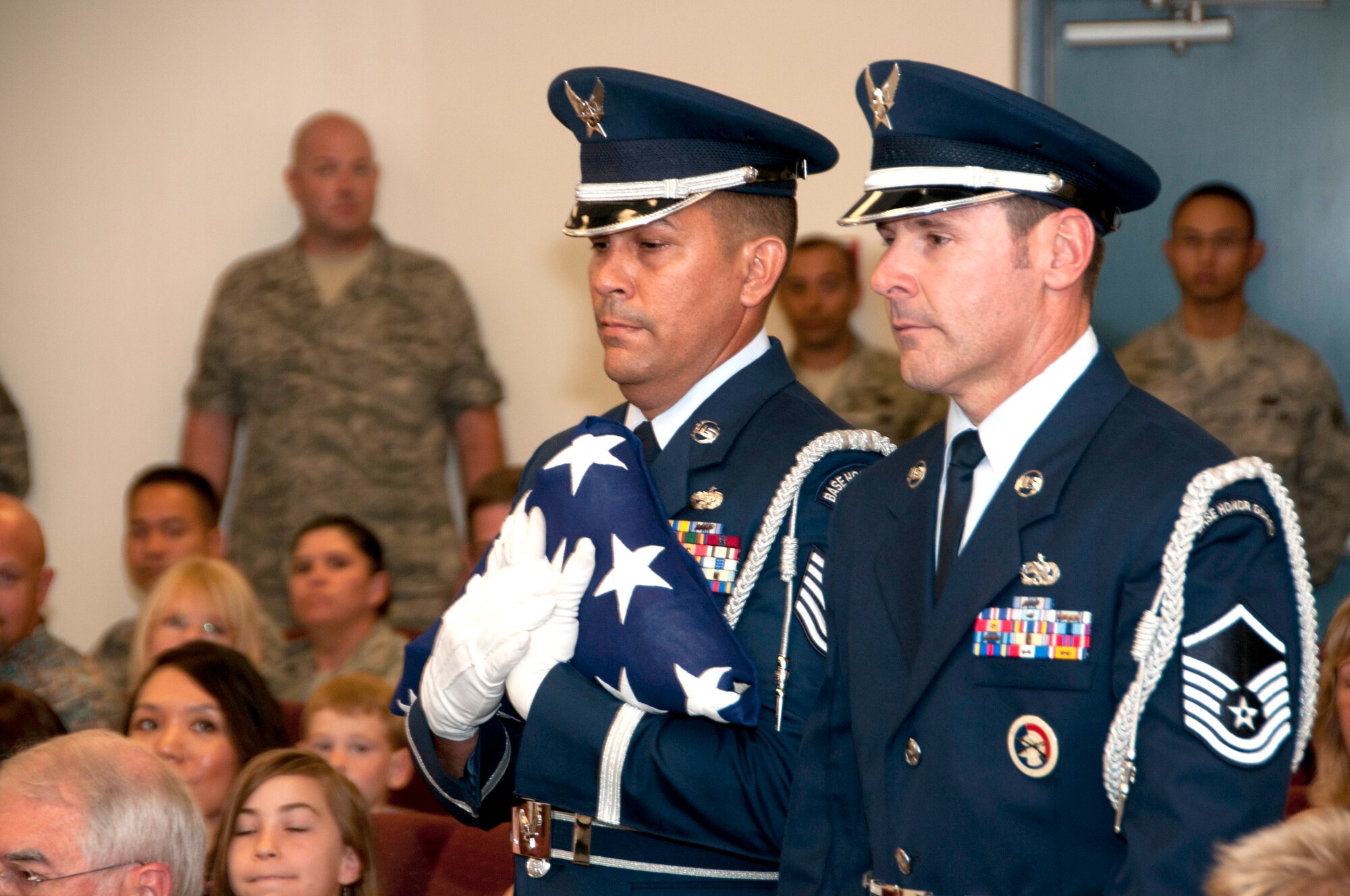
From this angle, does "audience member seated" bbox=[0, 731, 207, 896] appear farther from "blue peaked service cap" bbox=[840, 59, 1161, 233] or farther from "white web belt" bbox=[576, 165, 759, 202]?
"blue peaked service cap" bbox=[840, 59, 1161, 233]

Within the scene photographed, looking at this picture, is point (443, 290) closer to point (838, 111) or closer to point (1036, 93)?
point (838, 111)

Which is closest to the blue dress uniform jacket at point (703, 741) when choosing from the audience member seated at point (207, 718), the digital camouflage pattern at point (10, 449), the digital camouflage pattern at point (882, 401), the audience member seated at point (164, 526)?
the audience member seated at point (207, 718)

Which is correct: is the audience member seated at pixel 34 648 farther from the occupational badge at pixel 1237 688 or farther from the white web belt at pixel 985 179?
the occupational badge at pixel 1237 688

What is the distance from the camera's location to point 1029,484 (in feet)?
5.29

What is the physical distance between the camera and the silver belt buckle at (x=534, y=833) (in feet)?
6.28

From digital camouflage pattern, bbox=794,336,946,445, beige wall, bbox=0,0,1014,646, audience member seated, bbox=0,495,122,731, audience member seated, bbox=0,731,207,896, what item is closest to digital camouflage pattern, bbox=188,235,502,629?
beige wall, bbox=0,0,1014,646

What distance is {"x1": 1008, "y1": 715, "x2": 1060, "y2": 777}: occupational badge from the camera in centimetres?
152

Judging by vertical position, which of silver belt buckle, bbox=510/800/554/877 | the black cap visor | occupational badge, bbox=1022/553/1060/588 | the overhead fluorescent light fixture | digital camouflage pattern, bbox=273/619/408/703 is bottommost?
digital camouflage pattern, bbox=273/619/408/703

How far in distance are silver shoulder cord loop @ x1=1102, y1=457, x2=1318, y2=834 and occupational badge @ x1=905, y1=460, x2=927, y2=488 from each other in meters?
0.32

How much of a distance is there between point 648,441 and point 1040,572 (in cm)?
64

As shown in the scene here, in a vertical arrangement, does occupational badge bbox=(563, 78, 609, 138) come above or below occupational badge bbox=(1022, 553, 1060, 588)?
above

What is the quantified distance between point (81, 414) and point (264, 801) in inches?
135

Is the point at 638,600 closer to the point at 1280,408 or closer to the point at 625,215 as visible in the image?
the point at 625,215

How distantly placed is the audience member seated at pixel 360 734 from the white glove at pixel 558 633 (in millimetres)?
1607
